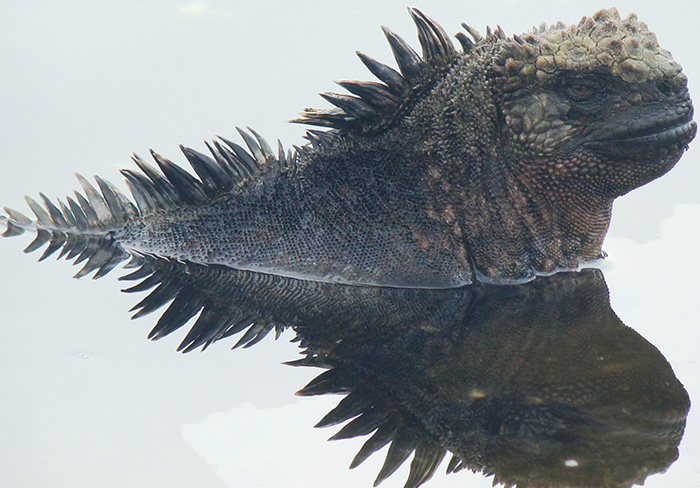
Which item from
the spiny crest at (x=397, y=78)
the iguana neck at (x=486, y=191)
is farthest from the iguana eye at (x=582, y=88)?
the spiny crest at (x=397, y=78)

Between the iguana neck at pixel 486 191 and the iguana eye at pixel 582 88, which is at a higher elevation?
the iguana eye at pixel 582 88

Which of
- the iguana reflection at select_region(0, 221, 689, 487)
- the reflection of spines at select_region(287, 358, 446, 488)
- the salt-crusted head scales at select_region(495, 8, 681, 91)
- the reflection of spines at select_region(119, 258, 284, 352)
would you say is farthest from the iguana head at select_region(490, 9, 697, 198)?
the reflection of spines at select_region(287, 358, 446, 488)

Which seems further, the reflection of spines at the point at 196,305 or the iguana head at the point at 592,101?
the iguana head at the point at 592,101

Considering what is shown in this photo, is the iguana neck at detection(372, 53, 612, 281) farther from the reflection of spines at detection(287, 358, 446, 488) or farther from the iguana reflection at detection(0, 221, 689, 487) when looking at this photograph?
the reflection of spines at detection(287, 358, 446, 488)

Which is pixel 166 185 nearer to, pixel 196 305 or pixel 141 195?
pixel 141 195

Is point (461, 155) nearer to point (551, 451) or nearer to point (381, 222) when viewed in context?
point (381, 222)

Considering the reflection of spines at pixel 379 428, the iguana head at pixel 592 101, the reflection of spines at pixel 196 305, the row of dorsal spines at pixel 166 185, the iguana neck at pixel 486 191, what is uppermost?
the iguana head at pixel 592 101

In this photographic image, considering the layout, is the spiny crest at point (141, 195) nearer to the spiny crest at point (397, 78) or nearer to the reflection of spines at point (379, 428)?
the spiny crest at point (397, 78)
